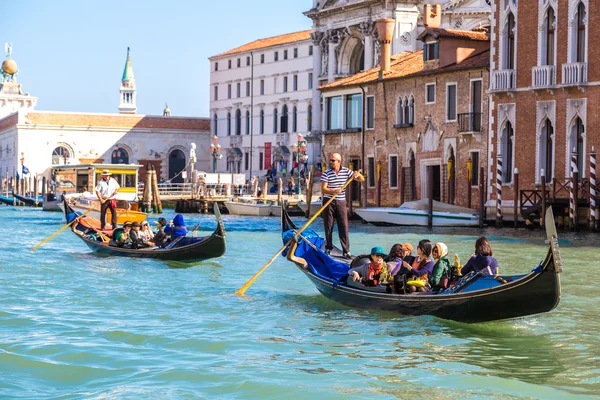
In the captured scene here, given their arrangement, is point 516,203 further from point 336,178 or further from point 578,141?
point 336,178

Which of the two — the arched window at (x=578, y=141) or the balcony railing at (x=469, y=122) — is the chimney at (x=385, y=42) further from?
the arched window at (x=578, y=141)

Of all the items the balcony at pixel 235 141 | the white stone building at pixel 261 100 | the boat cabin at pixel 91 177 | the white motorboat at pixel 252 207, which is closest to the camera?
the white motorboat at pixel 252 207

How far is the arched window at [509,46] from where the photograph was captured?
995 inches

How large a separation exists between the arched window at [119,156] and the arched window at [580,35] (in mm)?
39749

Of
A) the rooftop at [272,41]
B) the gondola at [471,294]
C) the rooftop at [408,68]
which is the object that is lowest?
the gondola at [471,294]

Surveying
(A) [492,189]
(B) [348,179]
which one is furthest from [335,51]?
(B) [348,179]

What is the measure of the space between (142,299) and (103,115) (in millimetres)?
49354

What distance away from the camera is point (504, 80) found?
82.9 feet

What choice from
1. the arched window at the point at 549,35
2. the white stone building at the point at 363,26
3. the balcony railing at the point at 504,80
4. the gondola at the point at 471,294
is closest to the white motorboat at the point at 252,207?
the white stone building at the point at 363,26

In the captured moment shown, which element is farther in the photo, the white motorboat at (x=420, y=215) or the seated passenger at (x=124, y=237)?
the white motorboat at (x=420, y=215)

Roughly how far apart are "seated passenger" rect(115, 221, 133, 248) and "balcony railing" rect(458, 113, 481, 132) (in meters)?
12.4

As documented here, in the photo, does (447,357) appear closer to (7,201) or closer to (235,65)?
(7,201)

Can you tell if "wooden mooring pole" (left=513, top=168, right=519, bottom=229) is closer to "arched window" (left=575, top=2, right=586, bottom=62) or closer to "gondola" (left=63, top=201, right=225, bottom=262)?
"arched window" (left=575, top=2, right=586, bottom=62)

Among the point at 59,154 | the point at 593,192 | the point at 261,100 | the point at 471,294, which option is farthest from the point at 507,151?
the point at 59,154
